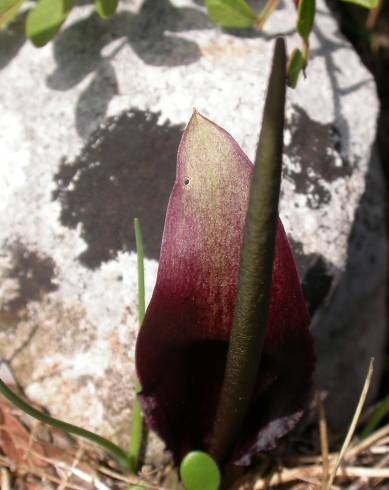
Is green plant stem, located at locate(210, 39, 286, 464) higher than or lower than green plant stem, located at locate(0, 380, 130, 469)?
higher

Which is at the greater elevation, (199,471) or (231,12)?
(231,12)

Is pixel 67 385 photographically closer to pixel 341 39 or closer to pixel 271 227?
pixel 271 227

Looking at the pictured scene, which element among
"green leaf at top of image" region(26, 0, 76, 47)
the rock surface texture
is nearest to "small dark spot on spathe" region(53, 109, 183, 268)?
the rock surface texture

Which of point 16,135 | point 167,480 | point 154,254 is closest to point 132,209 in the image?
point 154,254

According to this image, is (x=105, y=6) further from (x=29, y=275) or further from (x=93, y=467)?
(x=93, y=467)

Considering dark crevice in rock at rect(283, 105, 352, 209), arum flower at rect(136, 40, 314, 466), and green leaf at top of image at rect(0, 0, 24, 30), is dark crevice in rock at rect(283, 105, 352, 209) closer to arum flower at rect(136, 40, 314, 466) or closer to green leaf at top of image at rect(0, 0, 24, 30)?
arum flower at rect(136, 40, 314, 466)

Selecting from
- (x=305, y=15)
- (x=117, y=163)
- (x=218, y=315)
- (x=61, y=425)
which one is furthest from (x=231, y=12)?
(x=61, y=425)
